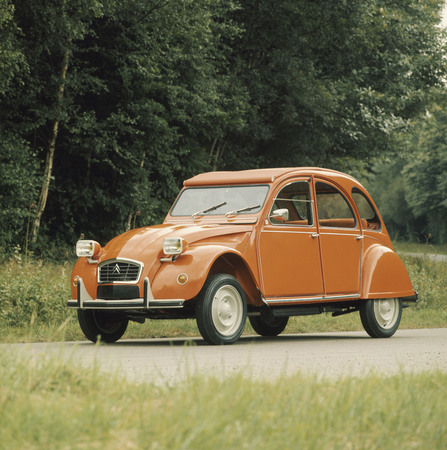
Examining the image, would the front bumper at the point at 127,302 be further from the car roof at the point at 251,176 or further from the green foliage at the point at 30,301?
the car roof at the point at 251,176

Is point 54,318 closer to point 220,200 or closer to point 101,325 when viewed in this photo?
point 101,325

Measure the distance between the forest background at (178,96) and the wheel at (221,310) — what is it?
627cm

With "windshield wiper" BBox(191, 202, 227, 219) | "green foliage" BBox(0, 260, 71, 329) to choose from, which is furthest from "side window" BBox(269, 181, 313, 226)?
"green foliage" BBox(0, 260, 71, 329)

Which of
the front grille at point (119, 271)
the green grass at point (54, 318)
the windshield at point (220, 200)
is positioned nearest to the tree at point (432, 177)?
the green grass at point (54, 318)

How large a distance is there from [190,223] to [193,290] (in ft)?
5.92

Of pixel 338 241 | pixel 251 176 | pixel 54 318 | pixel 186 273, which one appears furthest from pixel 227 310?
pixel 54 318

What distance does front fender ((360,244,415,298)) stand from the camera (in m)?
12.3

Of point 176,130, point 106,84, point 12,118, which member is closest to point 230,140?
point 176,130

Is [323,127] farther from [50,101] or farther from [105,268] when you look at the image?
[105,268]

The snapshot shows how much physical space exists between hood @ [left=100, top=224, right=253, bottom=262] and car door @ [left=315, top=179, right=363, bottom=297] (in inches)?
61.6

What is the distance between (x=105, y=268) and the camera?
10.3m

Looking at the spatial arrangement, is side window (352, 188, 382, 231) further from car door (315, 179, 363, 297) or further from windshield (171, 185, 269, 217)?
windshield (171, 185, 269, 217)

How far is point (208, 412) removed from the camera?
4301mm

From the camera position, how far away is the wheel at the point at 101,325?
10.8m
